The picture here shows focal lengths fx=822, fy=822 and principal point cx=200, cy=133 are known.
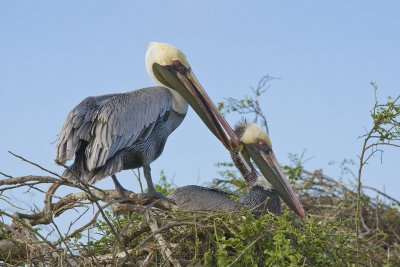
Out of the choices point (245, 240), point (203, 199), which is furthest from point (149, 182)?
point (245, 240)

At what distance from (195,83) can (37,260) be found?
282 cm

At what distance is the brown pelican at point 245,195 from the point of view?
19.4 feet

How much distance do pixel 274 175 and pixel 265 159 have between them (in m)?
0.15

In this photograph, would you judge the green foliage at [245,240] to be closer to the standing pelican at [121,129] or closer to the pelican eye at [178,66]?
the standing pelican at [121,129]

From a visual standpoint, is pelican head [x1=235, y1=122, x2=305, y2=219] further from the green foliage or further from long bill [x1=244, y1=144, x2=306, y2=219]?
the green foliage

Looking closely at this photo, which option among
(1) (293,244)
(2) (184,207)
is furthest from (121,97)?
(1) (293,244)

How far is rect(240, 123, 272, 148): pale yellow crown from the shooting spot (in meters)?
6.52

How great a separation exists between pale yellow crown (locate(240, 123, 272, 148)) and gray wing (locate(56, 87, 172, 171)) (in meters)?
0.66

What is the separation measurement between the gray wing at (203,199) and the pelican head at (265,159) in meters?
0.46

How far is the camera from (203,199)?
19.6 ft

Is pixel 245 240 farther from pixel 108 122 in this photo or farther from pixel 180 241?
pixel 108 122

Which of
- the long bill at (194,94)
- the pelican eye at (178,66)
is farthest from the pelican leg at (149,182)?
the pelican eye at (178,66)

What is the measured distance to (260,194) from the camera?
20.1 ft

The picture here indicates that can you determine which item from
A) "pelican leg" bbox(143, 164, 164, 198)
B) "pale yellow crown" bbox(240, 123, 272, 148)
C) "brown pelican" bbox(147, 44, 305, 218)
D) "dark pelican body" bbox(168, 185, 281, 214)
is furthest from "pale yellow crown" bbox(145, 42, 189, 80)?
"dark pelican body" bbox(168, 185, 281, 214)
